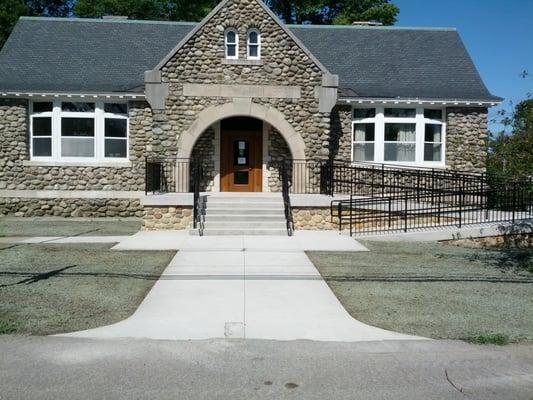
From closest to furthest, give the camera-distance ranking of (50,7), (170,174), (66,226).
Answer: (66,226), (170,174), (50,7)

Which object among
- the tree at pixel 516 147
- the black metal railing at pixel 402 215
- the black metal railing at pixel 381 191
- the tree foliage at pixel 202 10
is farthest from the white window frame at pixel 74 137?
the tree foliage at pixel 202 10

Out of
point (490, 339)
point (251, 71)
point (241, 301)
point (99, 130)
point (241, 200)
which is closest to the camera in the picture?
point (490, 339)

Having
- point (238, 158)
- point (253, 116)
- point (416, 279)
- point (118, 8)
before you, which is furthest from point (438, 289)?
point (118, 8)

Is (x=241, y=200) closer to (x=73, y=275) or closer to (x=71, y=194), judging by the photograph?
(x=71, y=194)

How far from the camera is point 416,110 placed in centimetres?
2084

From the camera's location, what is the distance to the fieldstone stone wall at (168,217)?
1603 cm

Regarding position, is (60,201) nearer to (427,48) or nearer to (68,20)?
(68,20)

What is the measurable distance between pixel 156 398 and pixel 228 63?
14.9m

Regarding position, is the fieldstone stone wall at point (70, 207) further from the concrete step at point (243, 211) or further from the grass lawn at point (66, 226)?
the concrete step at point (243, 211)

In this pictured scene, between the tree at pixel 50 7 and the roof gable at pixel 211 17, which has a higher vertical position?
the tree at pixel 50 7

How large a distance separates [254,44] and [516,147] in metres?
10.4

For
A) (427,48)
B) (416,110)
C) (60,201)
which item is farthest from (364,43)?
(60,201)

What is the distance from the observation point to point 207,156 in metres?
20.0

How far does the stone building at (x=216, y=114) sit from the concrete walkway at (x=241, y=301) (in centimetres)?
654
